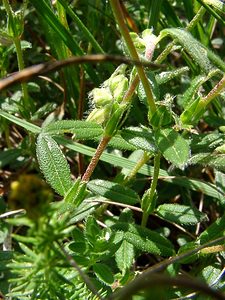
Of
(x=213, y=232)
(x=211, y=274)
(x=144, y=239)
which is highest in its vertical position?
(x=144, y=239)

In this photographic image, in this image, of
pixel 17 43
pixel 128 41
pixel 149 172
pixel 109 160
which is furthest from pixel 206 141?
pixel 17 43

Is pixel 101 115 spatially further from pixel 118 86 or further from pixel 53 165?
pixel 53 165

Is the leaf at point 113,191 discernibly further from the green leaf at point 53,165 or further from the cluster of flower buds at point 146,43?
the cluster of flower buds at point 146,43

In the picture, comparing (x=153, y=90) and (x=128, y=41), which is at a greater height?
(x=128, y=41)

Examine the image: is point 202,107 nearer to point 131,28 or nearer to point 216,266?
point 216,266

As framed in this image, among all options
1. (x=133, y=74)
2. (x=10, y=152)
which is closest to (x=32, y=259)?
(x=133, y=74)

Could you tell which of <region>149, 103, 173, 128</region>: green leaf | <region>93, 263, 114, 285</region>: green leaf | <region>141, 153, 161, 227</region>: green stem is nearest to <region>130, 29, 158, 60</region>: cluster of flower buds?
<region>149, 103, 173, 128</region>: green leaf
